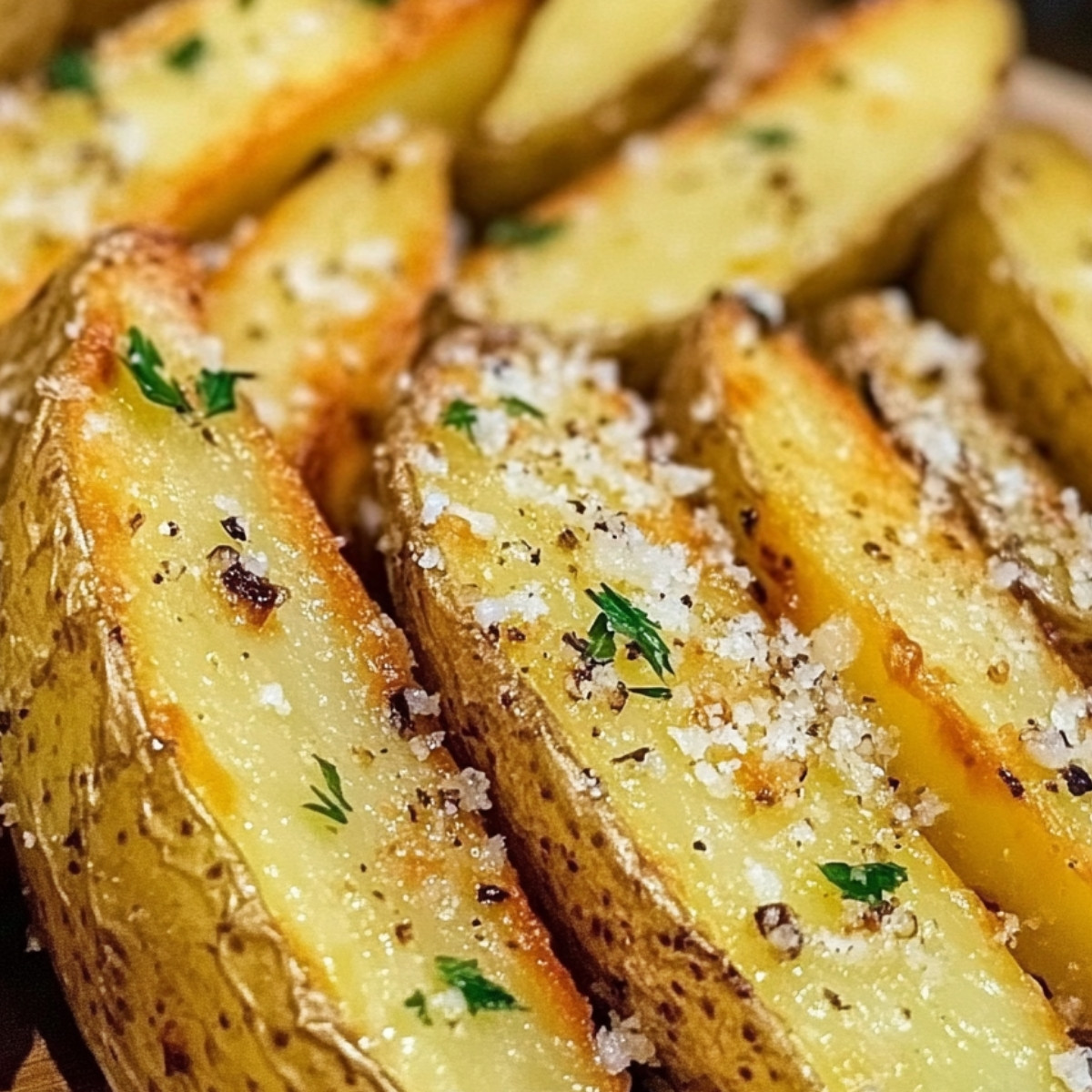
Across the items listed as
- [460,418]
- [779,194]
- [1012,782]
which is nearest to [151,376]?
[460,418]

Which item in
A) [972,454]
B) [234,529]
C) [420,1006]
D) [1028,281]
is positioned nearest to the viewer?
[420,1006]

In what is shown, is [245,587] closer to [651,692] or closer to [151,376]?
[151,376]

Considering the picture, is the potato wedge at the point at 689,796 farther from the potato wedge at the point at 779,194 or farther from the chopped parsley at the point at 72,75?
the chopped parsley at the point at 72,75

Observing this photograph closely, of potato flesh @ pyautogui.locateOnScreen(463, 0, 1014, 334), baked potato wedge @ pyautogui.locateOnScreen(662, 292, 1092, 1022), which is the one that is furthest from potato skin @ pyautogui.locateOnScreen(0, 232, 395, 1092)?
potato flesh @ pyautogui.locateOnScreen(463, 0, 1014, 334)

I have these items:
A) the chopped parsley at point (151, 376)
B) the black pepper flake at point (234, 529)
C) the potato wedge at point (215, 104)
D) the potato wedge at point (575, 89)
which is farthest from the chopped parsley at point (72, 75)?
the black pepper flake at point (234, 529)

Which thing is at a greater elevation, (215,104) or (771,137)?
(215,104)

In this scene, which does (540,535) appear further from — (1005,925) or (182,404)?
(1005,925)

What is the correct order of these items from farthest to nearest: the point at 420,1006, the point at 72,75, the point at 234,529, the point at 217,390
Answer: the point at 72,75 < the point at 217,390 < the point at 234,529 < the point at 420,1006

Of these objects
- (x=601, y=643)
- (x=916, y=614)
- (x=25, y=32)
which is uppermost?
(x=25, y=32)
